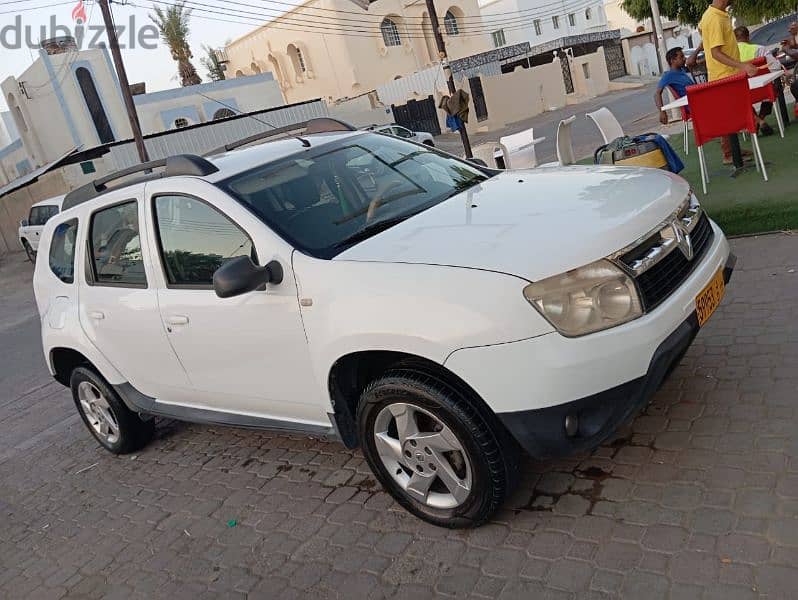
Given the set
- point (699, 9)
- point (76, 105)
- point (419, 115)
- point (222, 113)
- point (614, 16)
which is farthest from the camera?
point (614, 16)

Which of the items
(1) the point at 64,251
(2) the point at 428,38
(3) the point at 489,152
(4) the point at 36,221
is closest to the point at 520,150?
(3) the point at 489,152

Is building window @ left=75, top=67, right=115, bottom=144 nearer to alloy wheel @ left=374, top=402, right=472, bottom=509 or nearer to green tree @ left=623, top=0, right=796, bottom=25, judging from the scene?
green tree @ left=623, top=0, right=796, bottom=25

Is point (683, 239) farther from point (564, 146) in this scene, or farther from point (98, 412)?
point (98, 412)

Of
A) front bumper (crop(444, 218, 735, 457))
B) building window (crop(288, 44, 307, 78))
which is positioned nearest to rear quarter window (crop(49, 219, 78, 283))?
front bumper (crop(444, 218, 735, 457))

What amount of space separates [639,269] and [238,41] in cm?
5128

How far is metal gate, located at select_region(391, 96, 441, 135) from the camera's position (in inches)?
1380

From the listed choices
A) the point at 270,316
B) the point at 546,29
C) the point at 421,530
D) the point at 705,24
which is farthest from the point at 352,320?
the point at 546,29

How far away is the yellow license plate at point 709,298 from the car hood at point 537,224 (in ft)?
1.22

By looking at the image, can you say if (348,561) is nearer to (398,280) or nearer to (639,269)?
(398,280)

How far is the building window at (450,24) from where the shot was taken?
1837 inches

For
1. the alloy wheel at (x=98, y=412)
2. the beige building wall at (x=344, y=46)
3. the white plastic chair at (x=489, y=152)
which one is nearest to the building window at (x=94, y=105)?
the beige building wall at (x=344, y=46)

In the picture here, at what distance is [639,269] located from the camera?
2711 mm

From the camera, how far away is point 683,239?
9.99 ft

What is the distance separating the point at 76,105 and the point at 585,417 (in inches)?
1176
